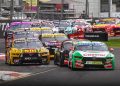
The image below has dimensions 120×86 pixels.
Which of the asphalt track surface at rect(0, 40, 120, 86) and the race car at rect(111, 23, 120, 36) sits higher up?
the race car at rect(111, 23, 120, 36)

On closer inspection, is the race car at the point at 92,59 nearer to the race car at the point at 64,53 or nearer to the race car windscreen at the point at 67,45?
the race car at the point at 64,53

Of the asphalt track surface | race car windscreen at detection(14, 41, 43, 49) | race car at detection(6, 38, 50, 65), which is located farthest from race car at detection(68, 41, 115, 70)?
race car windscreen at detection(14, 41, 43, 49)

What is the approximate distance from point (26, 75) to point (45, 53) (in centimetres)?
457

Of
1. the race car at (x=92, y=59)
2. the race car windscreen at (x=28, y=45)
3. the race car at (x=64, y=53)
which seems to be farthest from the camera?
the race car windscreen at (x=28, y=45)

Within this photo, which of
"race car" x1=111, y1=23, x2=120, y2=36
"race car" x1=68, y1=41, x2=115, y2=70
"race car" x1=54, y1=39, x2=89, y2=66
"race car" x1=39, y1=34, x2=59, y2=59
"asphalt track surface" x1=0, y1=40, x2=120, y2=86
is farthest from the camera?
"race car" x1=111, y1=23, x2=120, y2=36

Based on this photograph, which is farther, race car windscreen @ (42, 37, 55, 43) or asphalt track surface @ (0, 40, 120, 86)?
race car windscreen @ (42, 37, 55, 43)

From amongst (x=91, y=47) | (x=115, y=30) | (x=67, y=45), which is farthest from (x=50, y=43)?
(x=115, y=30)

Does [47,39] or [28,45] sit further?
[47,39]

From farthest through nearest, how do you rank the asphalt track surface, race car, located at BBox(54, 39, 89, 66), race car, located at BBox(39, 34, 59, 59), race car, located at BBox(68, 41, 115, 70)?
race car, located at BBox(39, 34, 59, 59) < race car, located at BBox(54, 39, 89, 66) < race car, located at BBox(68, 41, 115, 70) < the asphalt track surface

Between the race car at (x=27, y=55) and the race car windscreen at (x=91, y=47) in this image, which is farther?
the race car at (x=27, y=55)

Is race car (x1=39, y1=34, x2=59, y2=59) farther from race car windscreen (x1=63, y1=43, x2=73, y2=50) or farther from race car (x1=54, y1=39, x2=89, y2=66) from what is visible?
race car windscreen (x1=63, y1=43, x2=73, y2=50)

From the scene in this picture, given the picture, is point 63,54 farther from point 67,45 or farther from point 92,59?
point 92,59

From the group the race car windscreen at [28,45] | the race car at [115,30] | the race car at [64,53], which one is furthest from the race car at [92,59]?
the race car at [115,30]

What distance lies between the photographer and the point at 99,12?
12838 cm
